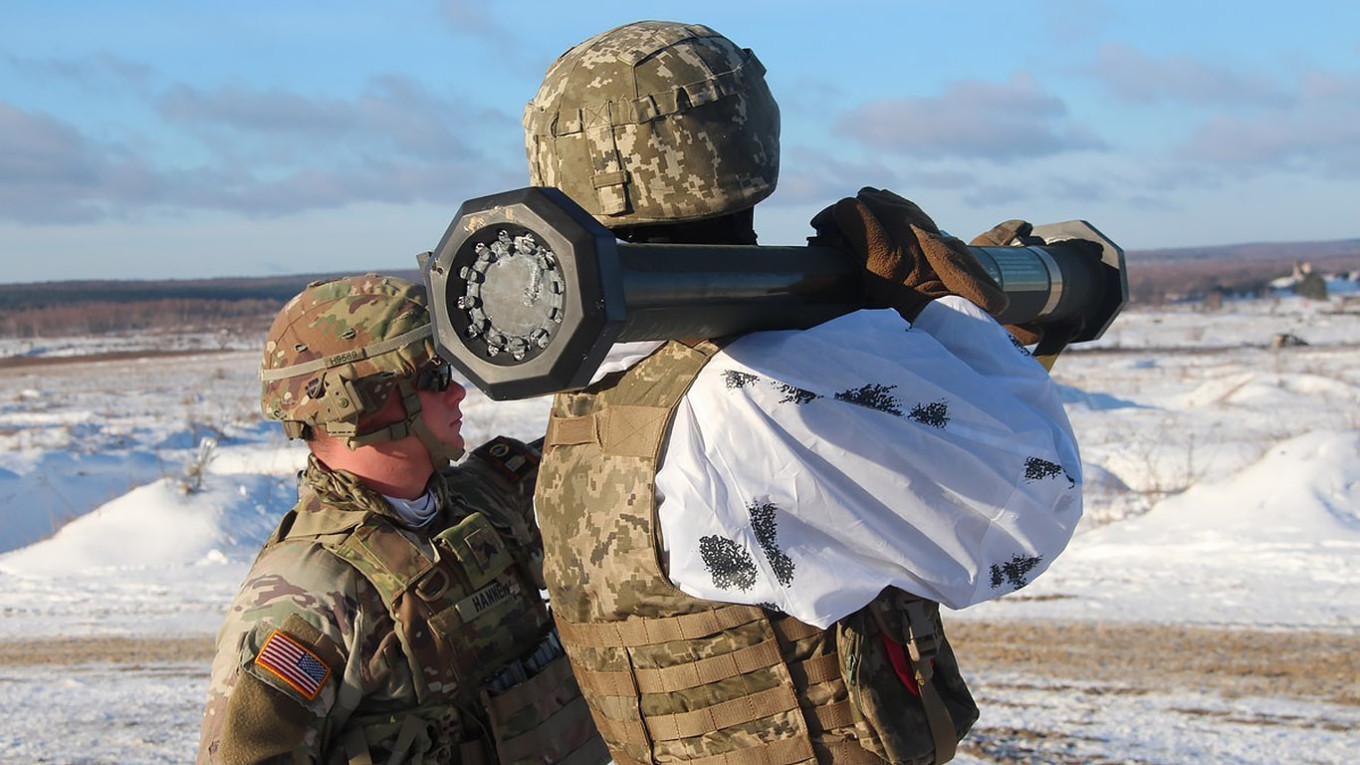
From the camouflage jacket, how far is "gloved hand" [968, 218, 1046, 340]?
48.5 inches

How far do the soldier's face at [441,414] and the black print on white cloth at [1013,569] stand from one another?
1.45 metres

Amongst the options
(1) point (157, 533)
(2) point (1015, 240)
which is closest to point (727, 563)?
(2) point (1015, 240)

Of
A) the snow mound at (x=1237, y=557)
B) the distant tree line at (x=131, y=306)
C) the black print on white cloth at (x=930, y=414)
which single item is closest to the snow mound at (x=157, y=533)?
the snow mound at (x=1237, y=557)

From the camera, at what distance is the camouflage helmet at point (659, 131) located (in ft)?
7.05

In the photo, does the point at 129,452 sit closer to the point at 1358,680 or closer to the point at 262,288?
the point at 1358,680

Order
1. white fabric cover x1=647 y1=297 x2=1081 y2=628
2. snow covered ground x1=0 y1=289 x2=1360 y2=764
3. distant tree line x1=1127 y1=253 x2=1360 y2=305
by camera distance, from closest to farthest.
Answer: white fabric cover x1=647 y1=297 x2=1081 y2=628 → snow covered ground x1=0 y1=289 x2=1360 y2=764 → distant tree line x1=1127 y1=253 x2=1360 y2=305

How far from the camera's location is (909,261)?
2068 mm

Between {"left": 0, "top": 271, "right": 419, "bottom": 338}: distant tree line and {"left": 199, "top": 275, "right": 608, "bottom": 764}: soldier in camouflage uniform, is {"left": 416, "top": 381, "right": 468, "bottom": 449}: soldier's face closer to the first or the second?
{"left": 199, "top": 275, "right": 608, "bottom": 764}: soldier in camouflage uniform

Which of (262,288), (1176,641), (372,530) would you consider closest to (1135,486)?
(1176,641)

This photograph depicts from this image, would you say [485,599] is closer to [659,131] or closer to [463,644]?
[463,644]

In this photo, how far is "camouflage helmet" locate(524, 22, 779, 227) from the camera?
7.05 feet

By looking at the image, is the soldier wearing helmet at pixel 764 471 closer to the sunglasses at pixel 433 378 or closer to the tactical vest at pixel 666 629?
the tactical vest at pixel 666 629

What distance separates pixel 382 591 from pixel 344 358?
566mm

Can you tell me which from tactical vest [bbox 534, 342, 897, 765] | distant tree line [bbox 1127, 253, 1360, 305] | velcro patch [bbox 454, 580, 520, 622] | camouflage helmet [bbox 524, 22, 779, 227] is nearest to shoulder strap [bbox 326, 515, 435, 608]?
velcro patch [bbox 454, 580, 520, 622]
